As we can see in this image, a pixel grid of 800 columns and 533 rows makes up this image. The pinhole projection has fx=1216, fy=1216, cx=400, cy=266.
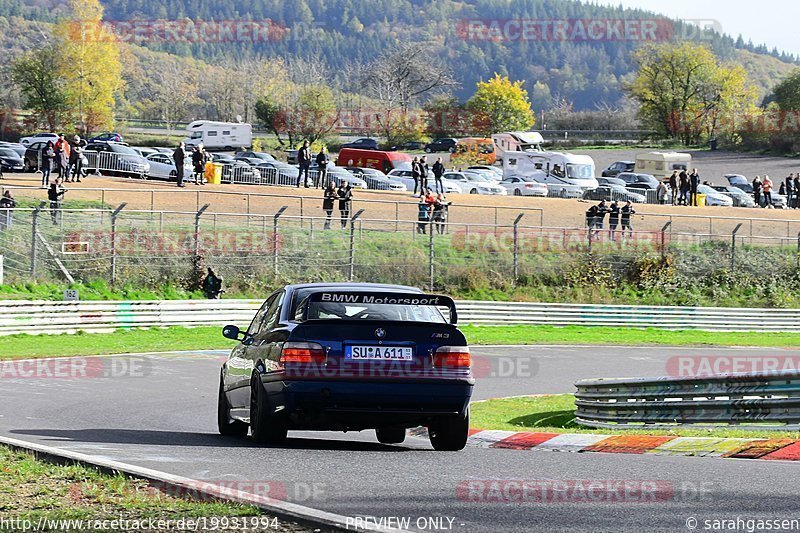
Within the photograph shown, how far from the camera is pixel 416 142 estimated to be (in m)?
104

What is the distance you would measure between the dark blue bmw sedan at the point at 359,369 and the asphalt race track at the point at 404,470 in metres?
0.31

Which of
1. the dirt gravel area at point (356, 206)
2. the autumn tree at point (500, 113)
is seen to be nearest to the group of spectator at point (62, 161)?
the dirt gravel area at point (356, 206)

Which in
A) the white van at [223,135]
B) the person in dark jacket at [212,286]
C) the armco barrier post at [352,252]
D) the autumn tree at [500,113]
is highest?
the autumn tree at [500,113]

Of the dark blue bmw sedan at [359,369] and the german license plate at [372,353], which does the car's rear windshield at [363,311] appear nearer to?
the dark blue bmw sedan at [359,369]

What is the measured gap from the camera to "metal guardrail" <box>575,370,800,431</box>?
12.6 metres

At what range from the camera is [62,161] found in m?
41.6

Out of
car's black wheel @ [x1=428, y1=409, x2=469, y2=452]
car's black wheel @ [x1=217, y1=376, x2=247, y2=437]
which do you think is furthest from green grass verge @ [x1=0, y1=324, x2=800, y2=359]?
car's black wheel @ [x1=428, y1=409, x2=469, y2=452]

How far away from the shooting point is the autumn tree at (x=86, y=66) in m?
→ 84.8

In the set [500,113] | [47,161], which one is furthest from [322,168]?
[500,113]

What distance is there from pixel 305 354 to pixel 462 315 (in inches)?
956

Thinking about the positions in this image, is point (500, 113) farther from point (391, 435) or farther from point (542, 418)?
point (391, 435)

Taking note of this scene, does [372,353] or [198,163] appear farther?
[198,163]

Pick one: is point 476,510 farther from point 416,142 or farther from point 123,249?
point 416,142

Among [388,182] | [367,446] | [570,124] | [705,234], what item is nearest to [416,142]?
[570,124]
